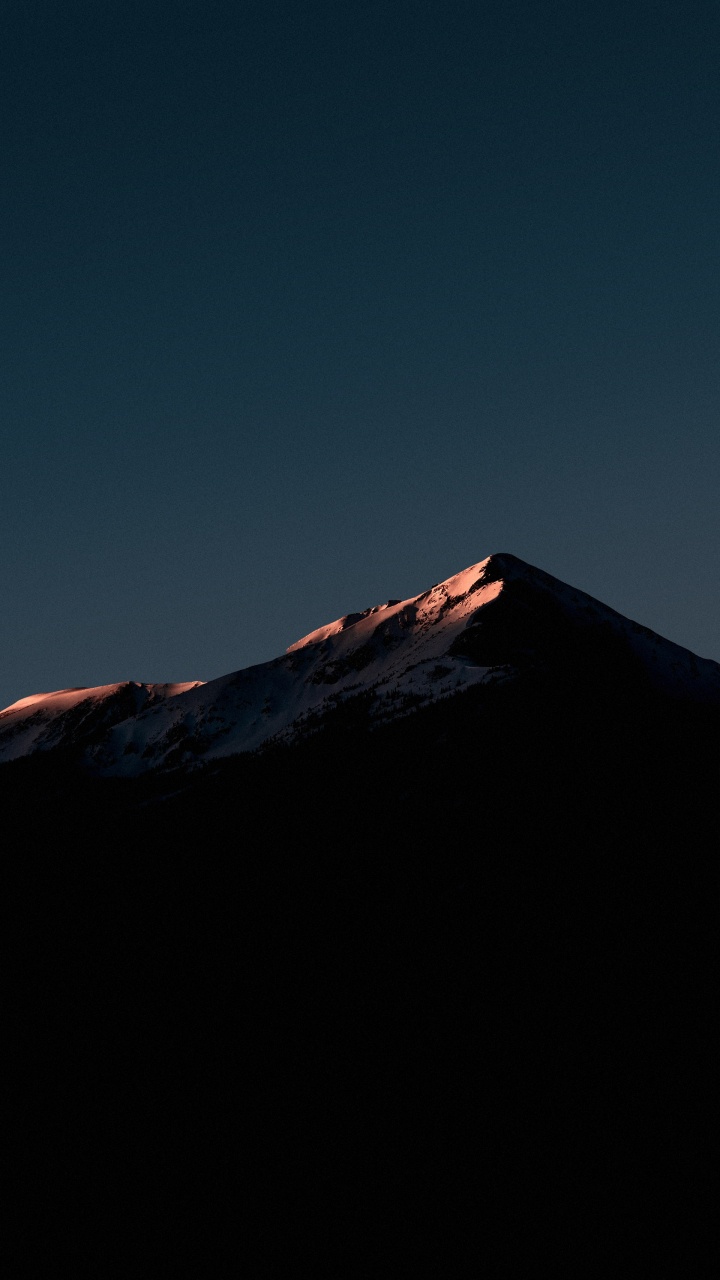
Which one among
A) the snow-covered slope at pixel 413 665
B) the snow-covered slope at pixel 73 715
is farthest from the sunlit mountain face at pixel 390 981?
the snow-covered slope at pixel 73 715

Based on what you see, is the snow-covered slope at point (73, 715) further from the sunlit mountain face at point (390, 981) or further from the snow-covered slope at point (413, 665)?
the sunlit mountain face at point (390, 981)

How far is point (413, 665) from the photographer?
115625 mm

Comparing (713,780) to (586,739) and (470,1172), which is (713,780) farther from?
(470,1172)

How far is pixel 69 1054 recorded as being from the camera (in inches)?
2414

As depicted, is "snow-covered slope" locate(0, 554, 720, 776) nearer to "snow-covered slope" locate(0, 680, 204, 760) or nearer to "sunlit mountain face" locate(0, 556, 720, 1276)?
"sunlit mountain face" locate(0, 556, 720, 1276)

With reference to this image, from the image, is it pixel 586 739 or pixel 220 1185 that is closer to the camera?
pixel 220 1185

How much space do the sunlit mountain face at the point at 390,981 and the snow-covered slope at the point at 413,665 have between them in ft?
3.68

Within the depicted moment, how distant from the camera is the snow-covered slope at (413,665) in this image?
11025cm

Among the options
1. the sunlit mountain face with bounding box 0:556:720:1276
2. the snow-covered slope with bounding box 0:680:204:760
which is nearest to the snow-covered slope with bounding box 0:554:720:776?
the sunlit mountain face with bounding box 0:556:720:1276

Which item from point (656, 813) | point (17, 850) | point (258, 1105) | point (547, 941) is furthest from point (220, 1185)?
point (17, 850)

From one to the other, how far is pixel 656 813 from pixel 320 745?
39.7 m

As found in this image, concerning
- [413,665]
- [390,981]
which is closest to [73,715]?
[413,665]

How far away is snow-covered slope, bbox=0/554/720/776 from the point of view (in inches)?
4341

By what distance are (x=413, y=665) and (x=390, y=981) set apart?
187ft
